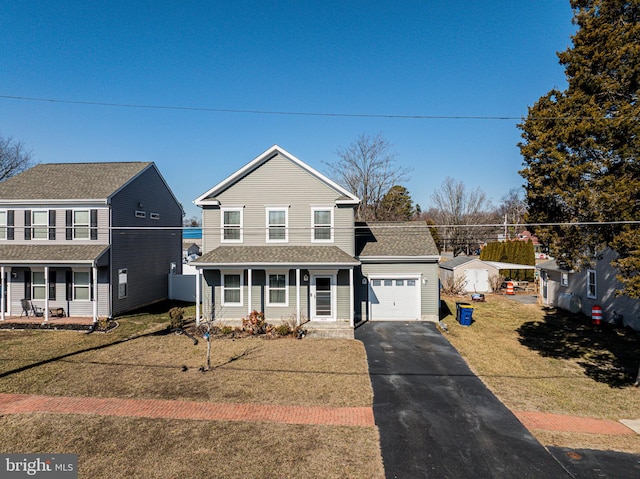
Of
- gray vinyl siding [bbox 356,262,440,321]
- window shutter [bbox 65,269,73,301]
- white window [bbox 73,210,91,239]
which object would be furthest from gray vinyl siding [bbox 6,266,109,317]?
gray vinyl siding [bbox 356,262,440,321]

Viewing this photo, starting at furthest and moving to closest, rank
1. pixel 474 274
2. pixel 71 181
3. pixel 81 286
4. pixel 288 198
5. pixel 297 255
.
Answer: pixel 474 274 → pixel 71 181 → pixel 81 286 → pixel 288 198 → pixel 297 255

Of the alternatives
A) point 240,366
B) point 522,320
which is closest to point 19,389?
point 240,366

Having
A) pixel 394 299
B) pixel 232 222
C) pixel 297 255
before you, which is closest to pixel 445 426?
pixel 297 255

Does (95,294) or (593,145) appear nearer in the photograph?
(593,145)

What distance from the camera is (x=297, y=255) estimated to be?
17.2 meters

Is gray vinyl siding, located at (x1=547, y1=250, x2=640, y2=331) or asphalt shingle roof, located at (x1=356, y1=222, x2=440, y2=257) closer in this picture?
gray vinyl siding, located at (x1=547, y1=250, x2=640, y2=331)

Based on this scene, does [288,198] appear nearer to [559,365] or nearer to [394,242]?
[394,242]

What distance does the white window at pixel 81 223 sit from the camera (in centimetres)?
1945

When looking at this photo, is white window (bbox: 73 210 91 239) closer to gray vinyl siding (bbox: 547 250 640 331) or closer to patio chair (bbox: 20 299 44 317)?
patio chair (bbox: 20 299 44 317)

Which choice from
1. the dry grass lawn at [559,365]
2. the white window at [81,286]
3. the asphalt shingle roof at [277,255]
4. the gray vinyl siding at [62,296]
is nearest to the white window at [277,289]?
the asphalt shingle roof at [277,255]

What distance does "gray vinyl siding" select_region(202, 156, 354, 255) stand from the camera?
18.2 m

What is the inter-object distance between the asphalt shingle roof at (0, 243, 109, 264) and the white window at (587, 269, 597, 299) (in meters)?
25.6

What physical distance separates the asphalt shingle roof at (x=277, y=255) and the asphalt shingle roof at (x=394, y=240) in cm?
220

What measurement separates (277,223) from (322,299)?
4.36m
